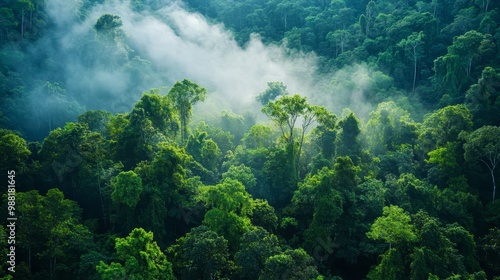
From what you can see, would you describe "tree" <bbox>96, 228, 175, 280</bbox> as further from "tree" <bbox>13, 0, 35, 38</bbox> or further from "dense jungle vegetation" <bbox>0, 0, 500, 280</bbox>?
"tree" <bbox>13, 0, 35, 38</bbox>

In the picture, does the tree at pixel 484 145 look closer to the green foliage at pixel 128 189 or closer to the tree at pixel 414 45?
the tree at pixel 414 45

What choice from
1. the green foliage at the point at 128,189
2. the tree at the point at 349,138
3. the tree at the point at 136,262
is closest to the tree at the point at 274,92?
the tree at the point at 349,138

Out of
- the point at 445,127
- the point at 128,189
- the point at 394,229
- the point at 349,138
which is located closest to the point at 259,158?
the point at 349,138

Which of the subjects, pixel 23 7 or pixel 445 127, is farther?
pixel 23 7

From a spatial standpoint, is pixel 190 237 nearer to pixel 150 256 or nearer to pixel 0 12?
pixel 150 256

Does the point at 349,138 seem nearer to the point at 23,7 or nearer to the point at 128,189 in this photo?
the point at 128,189

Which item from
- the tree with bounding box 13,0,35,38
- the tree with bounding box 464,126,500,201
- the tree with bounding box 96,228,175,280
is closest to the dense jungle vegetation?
the tree with bounding box 96,228,175,280

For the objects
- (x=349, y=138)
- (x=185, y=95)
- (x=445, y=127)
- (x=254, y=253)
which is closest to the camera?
(x=254, y=253)

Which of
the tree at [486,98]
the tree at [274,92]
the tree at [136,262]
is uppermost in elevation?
the tree at [274,92]
